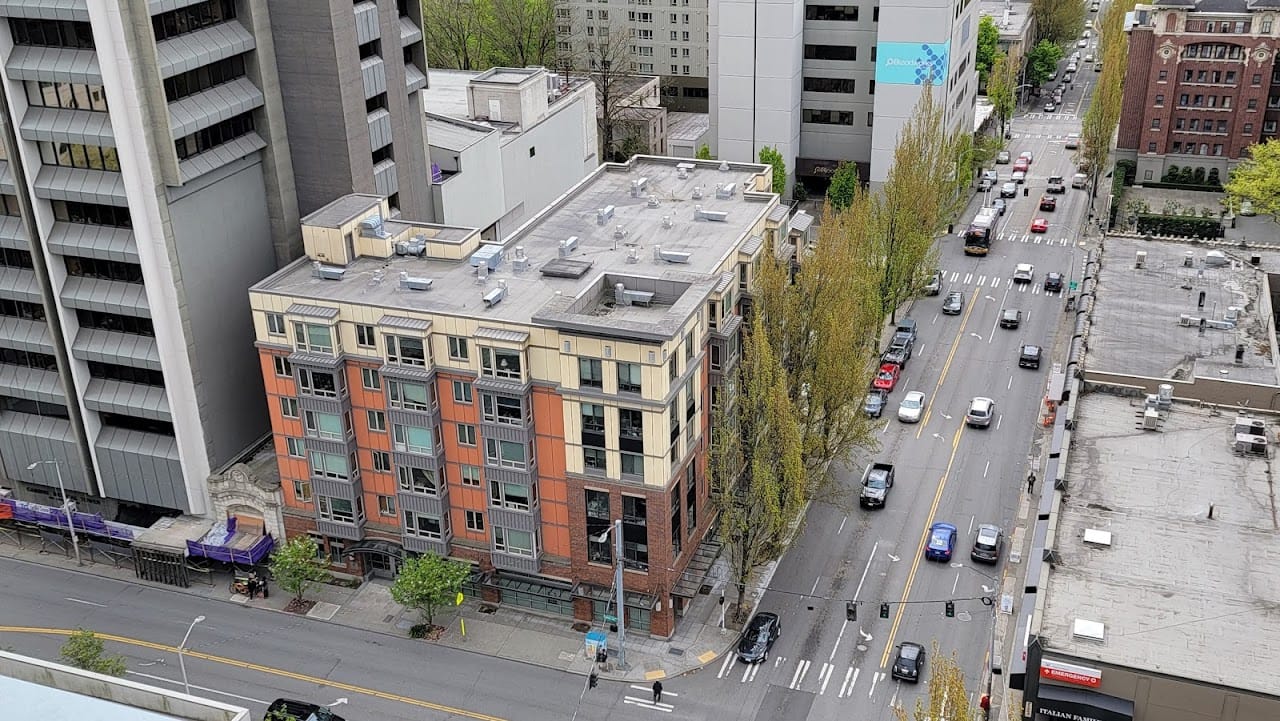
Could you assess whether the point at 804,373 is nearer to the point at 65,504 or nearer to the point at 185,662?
the point at 185,662

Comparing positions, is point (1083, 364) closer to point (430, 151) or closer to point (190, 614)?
point (430, 151)

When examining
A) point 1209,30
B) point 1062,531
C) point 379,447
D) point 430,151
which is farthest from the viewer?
point 1209,30

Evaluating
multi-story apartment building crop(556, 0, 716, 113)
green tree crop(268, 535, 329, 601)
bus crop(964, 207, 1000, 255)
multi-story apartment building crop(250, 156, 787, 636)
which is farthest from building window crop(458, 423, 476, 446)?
multi-story apartment building crop(556, 0, 716, 113)

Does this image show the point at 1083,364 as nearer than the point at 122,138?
No

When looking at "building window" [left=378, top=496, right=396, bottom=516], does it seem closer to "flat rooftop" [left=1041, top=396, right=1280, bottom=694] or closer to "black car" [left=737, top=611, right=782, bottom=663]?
"black car" [left=737, top=611, right=782, bottom=663]

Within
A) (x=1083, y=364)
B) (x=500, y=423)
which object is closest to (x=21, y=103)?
(x=500, y=423)
